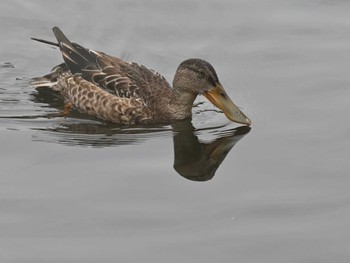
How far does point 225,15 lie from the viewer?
591 inches

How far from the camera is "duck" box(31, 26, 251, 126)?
12227 millimetres

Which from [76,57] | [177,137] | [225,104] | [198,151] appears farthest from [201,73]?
[76,57]

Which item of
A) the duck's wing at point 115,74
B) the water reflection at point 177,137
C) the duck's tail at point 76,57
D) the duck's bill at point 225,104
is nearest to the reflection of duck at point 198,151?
the water reflection at point 177,137

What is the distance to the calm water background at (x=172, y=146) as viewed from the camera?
30.2ft

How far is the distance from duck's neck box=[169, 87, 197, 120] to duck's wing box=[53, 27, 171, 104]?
16 cm

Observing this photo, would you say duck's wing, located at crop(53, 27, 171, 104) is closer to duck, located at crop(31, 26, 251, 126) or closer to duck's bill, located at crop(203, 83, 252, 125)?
duck, located at crop(31, 26, 251, 126)

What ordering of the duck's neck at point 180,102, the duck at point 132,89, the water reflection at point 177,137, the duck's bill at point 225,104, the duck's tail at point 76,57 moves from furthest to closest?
the duck's tail at point 76,57
the duck's neck at point 180,102
the duck at point 132,89
the duck's bill at point 225,104
the water reflection at point 177,137

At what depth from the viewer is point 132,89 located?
12.5m

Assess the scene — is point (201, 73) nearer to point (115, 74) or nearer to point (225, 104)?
point (225, 104)

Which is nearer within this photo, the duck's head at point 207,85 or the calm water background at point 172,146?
the calm water background at point 172,146

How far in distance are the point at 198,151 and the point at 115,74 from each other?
5.93 feet

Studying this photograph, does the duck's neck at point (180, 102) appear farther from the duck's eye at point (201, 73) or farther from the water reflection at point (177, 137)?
the duck's eye at point (201, 73)

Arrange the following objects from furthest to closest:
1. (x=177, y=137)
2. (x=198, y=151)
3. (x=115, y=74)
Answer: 1. (x=115, y=74)
2. (x=177, y=137)
3. (x=198, y=151)

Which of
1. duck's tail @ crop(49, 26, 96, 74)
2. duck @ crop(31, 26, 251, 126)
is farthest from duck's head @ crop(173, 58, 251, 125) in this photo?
duck's tail @ crop(49, 26, 96, 74)
